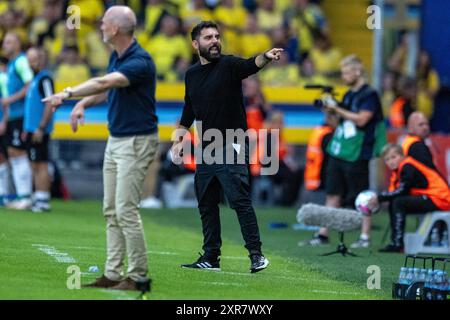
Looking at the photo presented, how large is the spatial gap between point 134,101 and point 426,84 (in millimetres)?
14444

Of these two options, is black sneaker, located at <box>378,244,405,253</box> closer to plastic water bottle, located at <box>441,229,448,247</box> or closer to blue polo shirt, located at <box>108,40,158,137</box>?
plastic water bottle, located at <box>441,229,448,247</box>

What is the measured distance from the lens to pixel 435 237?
14.8 metres

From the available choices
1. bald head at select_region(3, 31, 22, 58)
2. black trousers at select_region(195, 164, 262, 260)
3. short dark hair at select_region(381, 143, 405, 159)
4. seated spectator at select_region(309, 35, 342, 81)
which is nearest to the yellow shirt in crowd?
seated spectator at select_region(309, 35, 342, 81)

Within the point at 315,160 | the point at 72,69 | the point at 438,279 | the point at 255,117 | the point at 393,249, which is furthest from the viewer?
the point at 72,69

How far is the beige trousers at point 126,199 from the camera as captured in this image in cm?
972

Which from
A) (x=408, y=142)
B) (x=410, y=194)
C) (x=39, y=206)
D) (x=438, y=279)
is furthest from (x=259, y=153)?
(x=438, y=279)

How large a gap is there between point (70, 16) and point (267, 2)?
3953mm

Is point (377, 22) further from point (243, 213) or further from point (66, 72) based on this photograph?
point (243, 213)

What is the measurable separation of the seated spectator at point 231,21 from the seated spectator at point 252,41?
150 millimetres

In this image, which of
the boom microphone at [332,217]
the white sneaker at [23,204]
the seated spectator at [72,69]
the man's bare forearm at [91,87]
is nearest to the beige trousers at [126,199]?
the man's bare forearm at [91,87]

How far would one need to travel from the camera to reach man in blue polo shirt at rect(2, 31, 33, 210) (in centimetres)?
→ 1748

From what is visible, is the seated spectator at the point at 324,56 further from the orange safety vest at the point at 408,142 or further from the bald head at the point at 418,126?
the orange safety vest at the point at 408,142

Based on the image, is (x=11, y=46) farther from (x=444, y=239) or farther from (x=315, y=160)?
(x=444, y=239)

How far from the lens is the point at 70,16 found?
2142 centimetres
